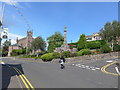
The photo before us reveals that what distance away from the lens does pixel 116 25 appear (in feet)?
111

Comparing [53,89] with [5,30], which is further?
[5,30]

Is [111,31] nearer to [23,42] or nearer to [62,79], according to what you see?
[62,79]

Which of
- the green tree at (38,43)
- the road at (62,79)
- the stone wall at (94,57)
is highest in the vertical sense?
the green tree at (38,43)

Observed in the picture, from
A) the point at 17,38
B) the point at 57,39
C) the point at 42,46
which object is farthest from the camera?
the point at 17,38

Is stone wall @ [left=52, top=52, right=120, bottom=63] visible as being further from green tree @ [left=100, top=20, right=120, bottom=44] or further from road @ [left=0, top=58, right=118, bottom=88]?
road @ [left=0, top=58, right=118, bottom=88]

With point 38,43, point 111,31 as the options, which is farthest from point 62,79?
point 38,43

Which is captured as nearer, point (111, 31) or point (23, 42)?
point (111, 31)

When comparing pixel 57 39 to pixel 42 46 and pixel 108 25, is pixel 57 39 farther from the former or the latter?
pixel 108 25

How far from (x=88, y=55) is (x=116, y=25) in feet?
40.3

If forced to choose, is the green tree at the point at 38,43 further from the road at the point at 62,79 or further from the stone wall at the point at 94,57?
the road at the point at 62,79

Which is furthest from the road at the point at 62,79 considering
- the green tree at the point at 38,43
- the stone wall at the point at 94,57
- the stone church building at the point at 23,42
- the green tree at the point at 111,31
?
the stone church building at the point at 23,42

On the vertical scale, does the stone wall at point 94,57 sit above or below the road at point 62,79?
above

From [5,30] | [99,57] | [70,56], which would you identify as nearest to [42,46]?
[70,56]

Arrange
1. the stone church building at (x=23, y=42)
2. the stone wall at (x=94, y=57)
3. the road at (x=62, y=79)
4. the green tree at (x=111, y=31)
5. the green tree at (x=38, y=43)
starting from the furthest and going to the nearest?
the stone church building at (x=23, y=42), the green tree at (x=38, y=43), the green tree at (x=111, y=31), the stone wall at (x=94, y=57), the road at (x=62, y=79)
